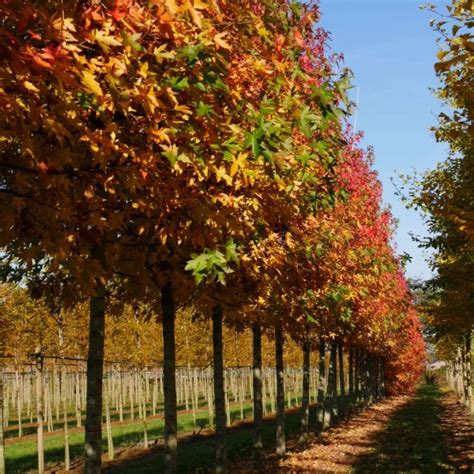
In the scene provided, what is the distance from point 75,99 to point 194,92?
2.94 ft

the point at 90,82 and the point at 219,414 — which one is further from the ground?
the point at 90,82

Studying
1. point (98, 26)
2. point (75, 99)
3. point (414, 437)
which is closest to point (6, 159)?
point (75, 99)

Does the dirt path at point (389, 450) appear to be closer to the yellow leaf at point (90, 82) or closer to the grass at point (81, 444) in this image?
the grass at point (81, 444)

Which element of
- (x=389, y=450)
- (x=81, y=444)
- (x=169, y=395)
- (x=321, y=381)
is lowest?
(x=81, y=444)

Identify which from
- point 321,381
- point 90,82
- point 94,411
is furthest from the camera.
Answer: point 321,381

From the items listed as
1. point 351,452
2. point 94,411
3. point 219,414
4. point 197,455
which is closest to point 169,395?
point 219,414

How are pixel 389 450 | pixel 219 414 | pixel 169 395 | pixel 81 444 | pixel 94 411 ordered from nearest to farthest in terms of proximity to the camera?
1. pixel 94 411
2. pixel 169 395
3. pixel 219 414
4. pixel 389 450
5. pixel 81 444

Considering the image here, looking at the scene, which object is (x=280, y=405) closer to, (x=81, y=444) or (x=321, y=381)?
(x=321, y=381)

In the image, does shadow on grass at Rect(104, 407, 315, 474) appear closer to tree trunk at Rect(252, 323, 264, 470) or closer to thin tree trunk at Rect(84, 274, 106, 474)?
tree trunk at Rect(252, 323, 264, 470)

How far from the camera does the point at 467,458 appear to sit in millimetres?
16422

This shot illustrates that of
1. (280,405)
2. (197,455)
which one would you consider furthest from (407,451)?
(197,455)

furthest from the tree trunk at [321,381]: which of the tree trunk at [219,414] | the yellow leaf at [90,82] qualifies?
the yellow leaf at [90,82]

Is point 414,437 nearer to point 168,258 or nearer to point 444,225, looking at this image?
point 444,225

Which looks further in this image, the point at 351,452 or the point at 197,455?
the point at 197,455
